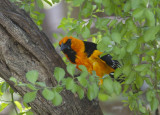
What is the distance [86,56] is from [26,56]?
540mm

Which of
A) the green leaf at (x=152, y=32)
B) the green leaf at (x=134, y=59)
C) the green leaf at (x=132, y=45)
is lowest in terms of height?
the green leaf at (x=134, y=59)

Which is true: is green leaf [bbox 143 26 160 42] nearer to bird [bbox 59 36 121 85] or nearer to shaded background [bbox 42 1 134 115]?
bird [bbox 59 36 121 85]

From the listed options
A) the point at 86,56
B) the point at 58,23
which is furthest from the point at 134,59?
the point at 58,23

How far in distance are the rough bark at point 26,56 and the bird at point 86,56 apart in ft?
1.23

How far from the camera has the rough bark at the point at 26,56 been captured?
38.7 inches

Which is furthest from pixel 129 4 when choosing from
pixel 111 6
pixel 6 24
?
pixel 6 24

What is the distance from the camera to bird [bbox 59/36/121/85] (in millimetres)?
1476

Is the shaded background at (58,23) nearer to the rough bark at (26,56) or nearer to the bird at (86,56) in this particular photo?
the bird at (86,56)

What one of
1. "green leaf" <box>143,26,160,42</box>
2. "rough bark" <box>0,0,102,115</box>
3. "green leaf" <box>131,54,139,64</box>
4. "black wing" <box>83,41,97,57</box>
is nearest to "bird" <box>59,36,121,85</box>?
"black wing" <box>83,41,97,57</box>

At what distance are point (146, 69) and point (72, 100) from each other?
1.75 ft

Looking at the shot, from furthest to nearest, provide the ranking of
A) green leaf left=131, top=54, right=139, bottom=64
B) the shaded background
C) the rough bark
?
the shaded background, the rough bark, green leaf left=131, top=54, right=139, bottom=64

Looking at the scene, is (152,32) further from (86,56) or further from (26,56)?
(86,56)

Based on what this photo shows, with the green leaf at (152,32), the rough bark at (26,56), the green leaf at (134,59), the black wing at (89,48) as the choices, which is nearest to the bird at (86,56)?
the black wing at (89,48)

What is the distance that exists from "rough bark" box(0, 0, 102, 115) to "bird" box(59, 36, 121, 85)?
374 millimetres
